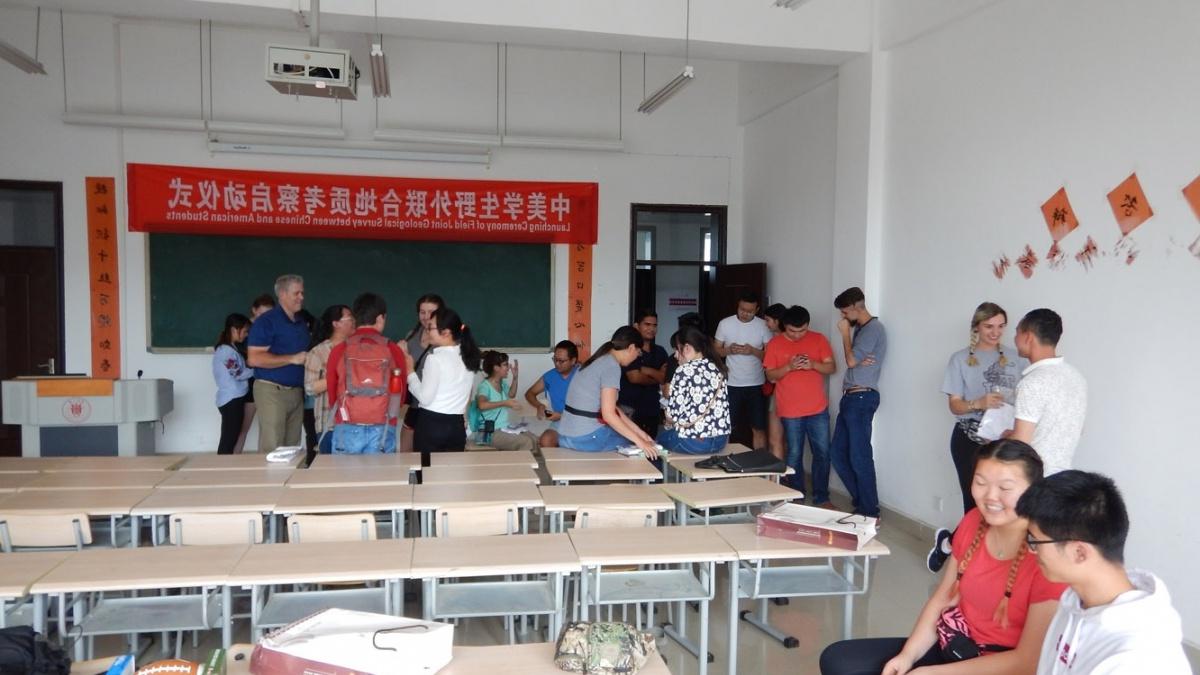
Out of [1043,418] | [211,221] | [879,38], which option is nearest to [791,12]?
[879,38]

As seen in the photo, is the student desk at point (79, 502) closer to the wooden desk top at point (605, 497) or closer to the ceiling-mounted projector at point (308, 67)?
the wooden desk top at point (605, 497)

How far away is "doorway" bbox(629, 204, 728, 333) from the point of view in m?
7.62

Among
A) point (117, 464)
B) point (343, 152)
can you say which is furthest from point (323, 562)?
point (343, 152)

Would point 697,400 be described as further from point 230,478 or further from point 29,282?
point 29,282

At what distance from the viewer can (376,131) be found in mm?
6602

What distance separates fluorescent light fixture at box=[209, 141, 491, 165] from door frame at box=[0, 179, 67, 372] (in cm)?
129

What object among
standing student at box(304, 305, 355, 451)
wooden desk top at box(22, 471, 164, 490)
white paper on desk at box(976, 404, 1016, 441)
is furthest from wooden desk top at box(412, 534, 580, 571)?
white paper on desk at box(976, 404, 1016, 441)

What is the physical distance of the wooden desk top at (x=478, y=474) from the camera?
11.9ft

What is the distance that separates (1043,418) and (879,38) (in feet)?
9.81

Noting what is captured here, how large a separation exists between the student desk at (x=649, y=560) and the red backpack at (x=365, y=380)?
1689mm

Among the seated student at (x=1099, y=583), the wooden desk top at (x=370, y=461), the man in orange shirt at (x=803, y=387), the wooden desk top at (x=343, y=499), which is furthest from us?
the man in orange shirt at (x=803, y=387)

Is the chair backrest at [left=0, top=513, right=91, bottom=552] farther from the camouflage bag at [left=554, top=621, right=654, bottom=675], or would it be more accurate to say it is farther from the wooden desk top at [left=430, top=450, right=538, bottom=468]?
the camouflage bag at [left=554, top=621, right=654, bottom=675]

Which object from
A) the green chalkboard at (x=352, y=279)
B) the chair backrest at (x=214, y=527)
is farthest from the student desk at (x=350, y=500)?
the green chalkboard at (x=352, y=279)

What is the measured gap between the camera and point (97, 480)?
3.62 meters
